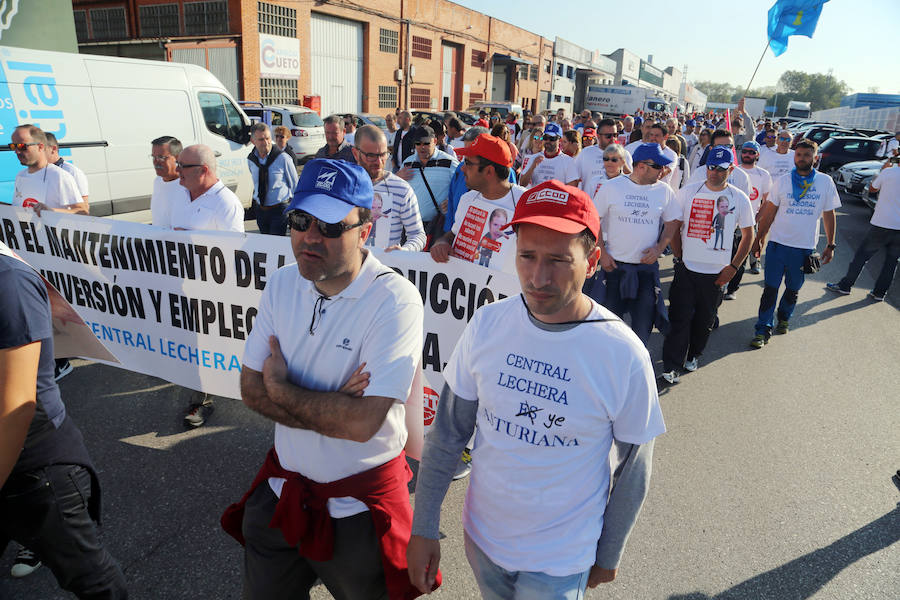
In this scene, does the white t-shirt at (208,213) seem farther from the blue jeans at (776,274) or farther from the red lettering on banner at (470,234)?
the blue jeans at (776,274)

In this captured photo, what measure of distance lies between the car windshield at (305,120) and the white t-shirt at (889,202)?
51.6 feet

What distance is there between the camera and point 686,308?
532cm

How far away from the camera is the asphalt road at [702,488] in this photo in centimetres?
295

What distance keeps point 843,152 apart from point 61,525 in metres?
24.5

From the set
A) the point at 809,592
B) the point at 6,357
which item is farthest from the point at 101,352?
the point at 809,592

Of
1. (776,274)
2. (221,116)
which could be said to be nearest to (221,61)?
(221,116)

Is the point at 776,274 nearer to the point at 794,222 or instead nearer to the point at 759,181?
the point at 794,222

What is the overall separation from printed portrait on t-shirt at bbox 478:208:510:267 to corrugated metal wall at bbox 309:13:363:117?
84.5ft

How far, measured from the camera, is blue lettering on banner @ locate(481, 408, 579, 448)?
1.63 metres

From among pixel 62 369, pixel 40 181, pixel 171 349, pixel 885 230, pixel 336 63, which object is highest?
pixel 336 63

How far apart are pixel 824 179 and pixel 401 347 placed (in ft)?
20.7

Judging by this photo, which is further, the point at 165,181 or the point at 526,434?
the point at 165,181

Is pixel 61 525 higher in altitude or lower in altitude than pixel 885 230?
lower

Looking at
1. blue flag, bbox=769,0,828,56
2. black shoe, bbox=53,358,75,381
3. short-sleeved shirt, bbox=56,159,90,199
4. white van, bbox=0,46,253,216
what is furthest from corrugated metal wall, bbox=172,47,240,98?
black shoe, bbox=53,358,75,381
